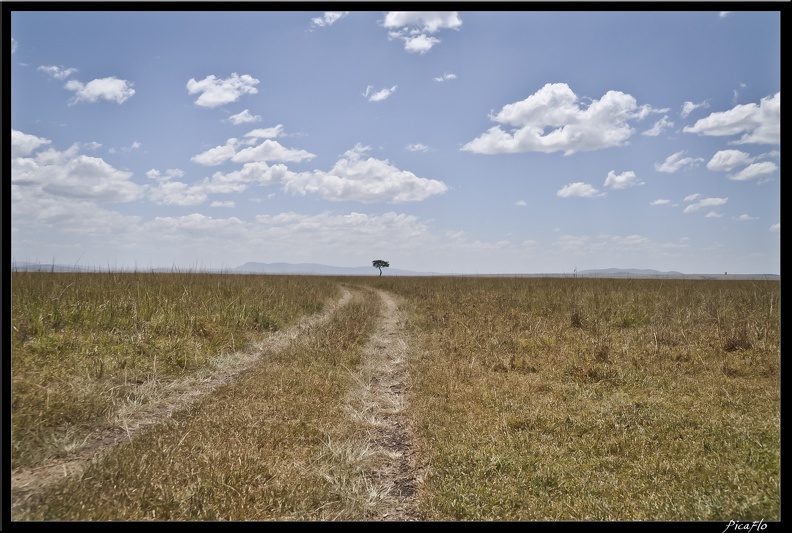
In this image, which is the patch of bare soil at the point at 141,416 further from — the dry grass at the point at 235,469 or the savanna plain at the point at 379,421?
the dry grass at the point at 235,469

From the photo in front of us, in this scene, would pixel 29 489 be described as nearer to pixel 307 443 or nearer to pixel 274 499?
pixel 274 499

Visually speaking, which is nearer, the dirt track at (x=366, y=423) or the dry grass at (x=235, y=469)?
the dry grass at (x=235, y=469)

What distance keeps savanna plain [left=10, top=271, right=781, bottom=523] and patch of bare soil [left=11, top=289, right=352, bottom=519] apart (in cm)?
3

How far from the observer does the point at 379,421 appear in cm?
600

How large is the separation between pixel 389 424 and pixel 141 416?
3.15 metres

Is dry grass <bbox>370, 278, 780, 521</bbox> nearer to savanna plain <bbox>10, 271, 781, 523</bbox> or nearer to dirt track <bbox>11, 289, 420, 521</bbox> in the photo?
savanna plain <bbox>10, 271, 781, 523</bbox>

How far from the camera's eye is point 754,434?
4.95m

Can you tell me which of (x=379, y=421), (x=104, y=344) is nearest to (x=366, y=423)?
(x=379, y=421)

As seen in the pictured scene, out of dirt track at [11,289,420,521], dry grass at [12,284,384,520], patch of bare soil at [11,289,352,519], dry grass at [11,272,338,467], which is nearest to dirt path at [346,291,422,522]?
dirt track at [11,289,420,521]

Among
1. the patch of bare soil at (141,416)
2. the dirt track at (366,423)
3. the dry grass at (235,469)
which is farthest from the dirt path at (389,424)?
the patch of bare soil at (141,416)

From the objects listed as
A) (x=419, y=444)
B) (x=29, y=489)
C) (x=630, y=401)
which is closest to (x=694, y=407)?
(x=630, y=401)

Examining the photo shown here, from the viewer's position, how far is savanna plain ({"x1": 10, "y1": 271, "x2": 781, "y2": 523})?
3730mm

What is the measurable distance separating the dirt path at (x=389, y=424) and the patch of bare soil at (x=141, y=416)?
2.32 m

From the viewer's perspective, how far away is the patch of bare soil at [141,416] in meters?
3.78
